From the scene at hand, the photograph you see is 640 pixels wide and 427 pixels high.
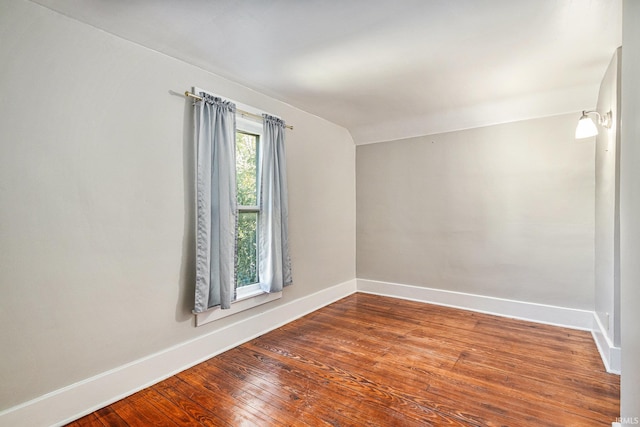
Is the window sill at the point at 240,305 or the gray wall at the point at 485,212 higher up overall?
the gray wall at the point at 485,212

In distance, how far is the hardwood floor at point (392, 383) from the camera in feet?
6.20

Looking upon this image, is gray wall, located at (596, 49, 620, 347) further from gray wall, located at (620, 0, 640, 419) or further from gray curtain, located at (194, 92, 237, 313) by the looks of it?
gray curtain, located at (194, 92, 237, 313)

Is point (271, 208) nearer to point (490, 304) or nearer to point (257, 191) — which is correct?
point (257, 191)

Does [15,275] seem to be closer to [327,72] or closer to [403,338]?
[327,72]

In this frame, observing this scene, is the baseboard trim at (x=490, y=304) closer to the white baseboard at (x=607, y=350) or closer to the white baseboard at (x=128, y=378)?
the white baseboard at (x=607, y=350)

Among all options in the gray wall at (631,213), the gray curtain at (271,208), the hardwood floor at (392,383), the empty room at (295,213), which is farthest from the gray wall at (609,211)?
the gray curtain at (271,208)

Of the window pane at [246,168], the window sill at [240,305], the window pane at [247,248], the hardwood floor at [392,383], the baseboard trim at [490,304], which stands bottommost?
the hardwood floor at [392,383]

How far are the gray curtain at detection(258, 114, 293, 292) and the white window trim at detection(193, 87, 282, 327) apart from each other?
8 cm

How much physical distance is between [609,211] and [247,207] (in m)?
3.07

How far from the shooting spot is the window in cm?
304

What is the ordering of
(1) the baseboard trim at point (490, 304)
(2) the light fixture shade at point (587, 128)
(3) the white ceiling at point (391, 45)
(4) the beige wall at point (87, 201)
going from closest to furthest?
(4) the beige wall at point (87, 201) < (3) the white ceiling at point (391, 45) < (2) the light fixture shade at point (587, 128) < (1) the baseboard trim at point (490, 304)

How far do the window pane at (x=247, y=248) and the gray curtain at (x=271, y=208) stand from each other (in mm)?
73

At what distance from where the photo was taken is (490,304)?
378 cm

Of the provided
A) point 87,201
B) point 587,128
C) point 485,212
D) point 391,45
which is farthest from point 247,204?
point 587,128
